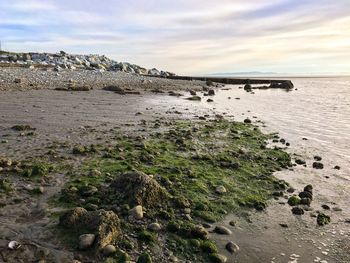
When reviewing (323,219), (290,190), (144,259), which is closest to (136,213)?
(144,259)

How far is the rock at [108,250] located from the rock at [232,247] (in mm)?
2060

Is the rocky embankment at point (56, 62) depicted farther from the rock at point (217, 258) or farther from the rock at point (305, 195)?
the rock at point (217, 258)

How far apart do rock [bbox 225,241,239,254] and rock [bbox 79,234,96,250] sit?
7.85 feet

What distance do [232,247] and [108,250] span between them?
225 cm

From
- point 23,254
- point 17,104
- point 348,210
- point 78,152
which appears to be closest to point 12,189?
point 23,254

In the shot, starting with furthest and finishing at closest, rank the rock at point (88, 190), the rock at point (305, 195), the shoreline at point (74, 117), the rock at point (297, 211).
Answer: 1. the shoreline at point (74, 117)
2. the rock at point (305, 195)
3. the rock at point (297, 211)
4. the rock at point (88, 190)

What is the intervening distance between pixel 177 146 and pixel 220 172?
120 inches

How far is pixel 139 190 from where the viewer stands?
25.8 feet

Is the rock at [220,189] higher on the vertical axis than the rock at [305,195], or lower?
higher

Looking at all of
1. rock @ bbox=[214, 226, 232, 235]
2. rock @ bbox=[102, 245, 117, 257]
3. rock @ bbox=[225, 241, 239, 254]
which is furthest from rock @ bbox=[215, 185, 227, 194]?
Result: rock @ bbox=[102, 245, 117, 257]

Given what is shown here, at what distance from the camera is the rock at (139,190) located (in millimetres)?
7805

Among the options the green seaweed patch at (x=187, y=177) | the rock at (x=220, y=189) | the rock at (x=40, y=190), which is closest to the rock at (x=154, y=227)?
the green seaweed patch at (x=187, y=177)

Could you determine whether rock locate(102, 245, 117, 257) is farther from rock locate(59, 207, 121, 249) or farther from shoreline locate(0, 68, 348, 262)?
shoreline locate(0, 68, 348, 262)

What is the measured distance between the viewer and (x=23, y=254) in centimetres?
593
